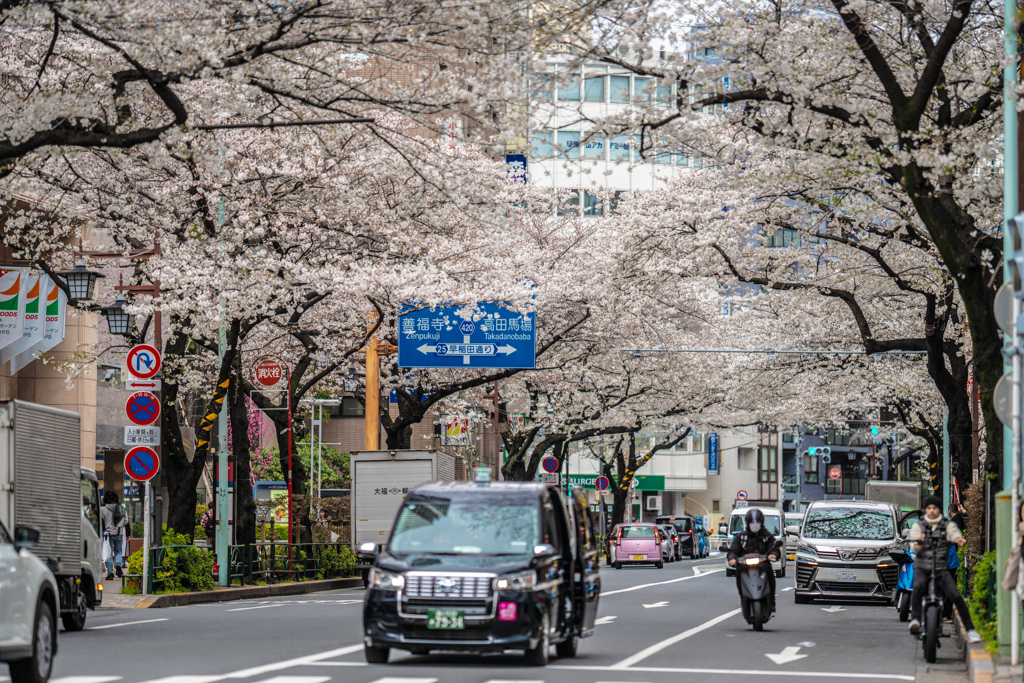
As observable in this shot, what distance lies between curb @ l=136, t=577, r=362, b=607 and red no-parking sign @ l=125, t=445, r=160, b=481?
2.06 meters

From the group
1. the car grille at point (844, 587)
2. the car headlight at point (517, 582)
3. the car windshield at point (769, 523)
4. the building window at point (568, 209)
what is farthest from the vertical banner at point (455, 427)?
the car headlight at point (517, 582)

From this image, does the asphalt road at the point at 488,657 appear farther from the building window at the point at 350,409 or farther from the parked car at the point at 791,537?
the building window at the point at 350,409

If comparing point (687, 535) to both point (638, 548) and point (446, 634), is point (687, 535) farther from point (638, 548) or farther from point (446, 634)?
point (446, 634)

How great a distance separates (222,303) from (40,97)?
30.2 ft

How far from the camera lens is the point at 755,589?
1808 centimetres

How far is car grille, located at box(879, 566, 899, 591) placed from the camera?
2475 cm

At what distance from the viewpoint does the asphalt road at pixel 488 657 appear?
1184 centimetres

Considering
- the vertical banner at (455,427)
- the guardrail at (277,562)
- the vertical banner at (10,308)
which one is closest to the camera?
the guardrail at (277,562)

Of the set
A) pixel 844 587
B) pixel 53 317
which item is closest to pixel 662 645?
pixel 844 587

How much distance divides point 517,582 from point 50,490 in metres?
7.65

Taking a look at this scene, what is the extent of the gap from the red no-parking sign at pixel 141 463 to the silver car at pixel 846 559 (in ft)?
37.0

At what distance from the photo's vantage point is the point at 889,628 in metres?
19.4

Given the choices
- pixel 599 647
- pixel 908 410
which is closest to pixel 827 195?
pixel 599 647

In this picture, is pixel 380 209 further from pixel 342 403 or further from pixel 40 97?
pixel 342 403
